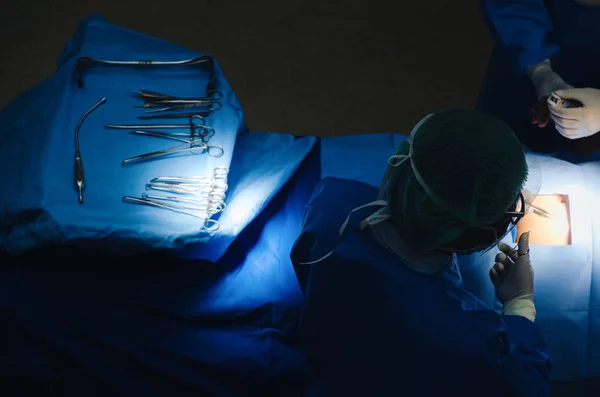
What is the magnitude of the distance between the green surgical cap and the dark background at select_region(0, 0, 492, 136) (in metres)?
1.92

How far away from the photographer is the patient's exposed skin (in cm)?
171

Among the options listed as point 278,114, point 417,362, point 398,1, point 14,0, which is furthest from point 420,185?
point 14,0

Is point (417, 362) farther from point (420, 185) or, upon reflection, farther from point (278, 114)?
point (278, 114)

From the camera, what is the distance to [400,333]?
1.28 metres

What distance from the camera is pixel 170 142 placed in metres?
1.82

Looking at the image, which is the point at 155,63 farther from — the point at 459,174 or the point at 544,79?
the point at 544,79

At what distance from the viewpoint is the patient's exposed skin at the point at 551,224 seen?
171 cm

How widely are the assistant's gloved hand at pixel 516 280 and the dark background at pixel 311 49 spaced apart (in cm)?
166

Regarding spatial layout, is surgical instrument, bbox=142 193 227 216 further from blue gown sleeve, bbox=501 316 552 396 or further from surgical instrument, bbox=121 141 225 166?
blue gown sleeve, bbox=501 316 552 396

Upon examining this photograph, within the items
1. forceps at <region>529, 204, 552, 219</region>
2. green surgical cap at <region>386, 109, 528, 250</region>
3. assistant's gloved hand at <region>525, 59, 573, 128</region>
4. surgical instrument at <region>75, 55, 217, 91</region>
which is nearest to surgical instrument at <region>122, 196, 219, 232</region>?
surgical instrument at <region>75, 55, 217, 91</region>

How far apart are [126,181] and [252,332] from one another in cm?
57

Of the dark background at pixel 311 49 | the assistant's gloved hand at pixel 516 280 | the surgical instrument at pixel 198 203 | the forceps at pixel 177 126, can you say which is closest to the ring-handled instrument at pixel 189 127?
the forceps at pixel 177 126

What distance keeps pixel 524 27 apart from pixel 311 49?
1.65 metres

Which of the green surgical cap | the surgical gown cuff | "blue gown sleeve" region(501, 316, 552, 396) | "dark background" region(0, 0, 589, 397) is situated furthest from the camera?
"dark background" region(0, 0, 589, 397)
